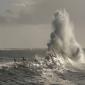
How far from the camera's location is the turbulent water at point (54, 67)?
48.8 m

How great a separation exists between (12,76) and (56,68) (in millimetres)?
13385

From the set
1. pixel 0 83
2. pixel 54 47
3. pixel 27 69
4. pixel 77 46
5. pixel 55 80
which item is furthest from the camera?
pixel 77 46

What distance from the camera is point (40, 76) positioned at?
2077 inches

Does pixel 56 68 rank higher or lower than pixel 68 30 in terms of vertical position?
lower

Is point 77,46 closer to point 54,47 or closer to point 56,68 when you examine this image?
point 54,47

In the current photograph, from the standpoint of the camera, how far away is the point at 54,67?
64438 mm

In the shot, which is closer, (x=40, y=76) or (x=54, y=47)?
(x=40, y=76)

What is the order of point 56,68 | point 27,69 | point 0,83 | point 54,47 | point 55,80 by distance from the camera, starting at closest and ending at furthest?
point 0,83
point 55,80
point 27,69
point 56,68
point 54,47

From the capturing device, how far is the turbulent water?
1922 inches

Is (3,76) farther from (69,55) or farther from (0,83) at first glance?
(69,55)

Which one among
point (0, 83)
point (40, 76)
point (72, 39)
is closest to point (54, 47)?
point (72, 39)

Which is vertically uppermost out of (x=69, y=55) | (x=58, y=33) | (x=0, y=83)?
(x=58, y=33)

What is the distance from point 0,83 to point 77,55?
46731 mm

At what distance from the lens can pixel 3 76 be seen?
52125mm
